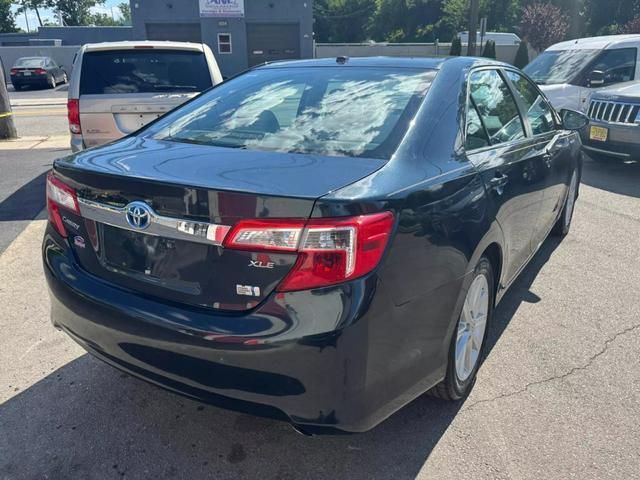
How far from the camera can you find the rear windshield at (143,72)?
597 centimetres

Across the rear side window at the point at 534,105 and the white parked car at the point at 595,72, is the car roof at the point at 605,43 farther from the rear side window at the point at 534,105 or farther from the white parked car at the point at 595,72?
the rear side window at the point at 534,105

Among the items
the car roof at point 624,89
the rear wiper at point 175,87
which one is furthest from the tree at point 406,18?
the rear wiper at point 175,87

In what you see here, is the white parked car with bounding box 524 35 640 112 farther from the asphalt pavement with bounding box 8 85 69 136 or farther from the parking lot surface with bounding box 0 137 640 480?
the asphalt pavement with bounding box 8 85 69 136

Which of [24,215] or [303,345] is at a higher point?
[303,345]

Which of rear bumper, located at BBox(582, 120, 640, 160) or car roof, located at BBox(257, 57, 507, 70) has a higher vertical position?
car roof, located at BBox(257, 57, 507, 70)

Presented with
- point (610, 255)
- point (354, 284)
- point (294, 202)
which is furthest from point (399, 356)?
point (610, 255)

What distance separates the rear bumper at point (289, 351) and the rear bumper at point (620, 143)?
688 cm

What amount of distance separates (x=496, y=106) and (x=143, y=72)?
170 inches

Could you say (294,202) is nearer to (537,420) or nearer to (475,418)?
(475,418)

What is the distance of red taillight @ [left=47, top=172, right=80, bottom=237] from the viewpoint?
238 cm

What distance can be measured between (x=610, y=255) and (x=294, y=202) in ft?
13.4

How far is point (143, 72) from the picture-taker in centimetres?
614

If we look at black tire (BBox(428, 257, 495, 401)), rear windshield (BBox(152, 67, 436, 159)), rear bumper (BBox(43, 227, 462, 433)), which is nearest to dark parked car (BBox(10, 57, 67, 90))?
rear windshield (BBox(152, 67, 436, 159))

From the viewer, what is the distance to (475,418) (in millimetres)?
2699
